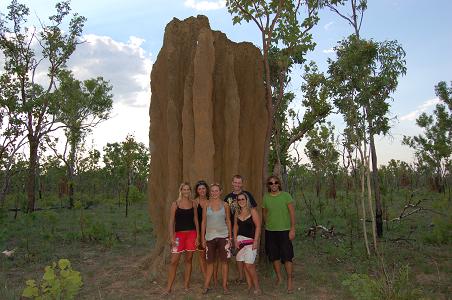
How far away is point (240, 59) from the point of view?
8.36 meters

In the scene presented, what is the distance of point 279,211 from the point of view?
6.68 metres

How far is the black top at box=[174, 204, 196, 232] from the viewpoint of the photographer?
6312 mm

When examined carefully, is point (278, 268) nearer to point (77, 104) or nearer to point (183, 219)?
point (183, 219)

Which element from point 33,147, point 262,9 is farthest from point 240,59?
point 33,147

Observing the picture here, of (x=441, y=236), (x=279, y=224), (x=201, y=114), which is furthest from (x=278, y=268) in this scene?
(x=441, y=236)

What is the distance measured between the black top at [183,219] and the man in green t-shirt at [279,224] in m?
1.27

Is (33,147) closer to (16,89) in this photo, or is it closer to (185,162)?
→ (16,89)

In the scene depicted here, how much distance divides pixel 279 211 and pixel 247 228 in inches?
25.0

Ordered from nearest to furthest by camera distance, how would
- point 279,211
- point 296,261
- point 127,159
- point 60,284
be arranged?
1. point 60,284
2. point 279,211
3. point 296,261
4. point 127,159

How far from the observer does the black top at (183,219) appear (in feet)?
20.7

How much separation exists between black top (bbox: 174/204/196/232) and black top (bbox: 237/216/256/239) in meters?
0.75

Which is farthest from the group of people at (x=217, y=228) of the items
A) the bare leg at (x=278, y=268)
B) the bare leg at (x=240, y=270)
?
the bare leg at (x=240, y=270)

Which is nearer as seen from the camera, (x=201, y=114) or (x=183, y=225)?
(x=183, y=225)

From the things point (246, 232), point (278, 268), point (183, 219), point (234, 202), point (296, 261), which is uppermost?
point (234, 202)
